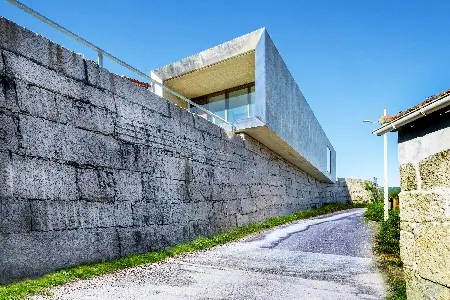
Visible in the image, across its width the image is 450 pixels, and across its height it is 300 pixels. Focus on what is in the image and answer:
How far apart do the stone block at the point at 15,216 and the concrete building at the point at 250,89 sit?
23.2 ft

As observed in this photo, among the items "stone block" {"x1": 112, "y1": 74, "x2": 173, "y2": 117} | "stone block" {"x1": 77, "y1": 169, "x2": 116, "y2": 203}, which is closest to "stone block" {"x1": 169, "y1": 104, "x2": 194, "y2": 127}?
"stone block" {"x1": 112, "y1": 74, "x2": 173, "y2": 117}

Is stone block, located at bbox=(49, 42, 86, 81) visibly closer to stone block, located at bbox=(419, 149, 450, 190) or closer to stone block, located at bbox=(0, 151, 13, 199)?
stone block, located at bbox=(0, 151, 13, 199)

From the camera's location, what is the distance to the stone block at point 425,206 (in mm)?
2633

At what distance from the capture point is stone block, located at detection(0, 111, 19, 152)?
12.1ft

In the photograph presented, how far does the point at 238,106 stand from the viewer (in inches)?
463

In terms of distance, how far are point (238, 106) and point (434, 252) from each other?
951 cm

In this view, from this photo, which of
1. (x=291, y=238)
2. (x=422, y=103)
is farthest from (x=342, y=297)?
(x=291, y=238)

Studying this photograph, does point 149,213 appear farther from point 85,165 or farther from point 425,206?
point 425,206

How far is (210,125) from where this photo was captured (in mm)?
8422

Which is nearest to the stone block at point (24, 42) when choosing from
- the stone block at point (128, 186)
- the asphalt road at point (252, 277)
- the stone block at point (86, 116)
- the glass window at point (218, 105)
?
the stone block at point (86, 116)

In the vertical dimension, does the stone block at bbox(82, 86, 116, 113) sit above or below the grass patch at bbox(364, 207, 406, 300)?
above

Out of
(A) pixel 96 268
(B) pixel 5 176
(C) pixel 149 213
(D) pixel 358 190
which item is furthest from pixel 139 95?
(D) pixel 358 190

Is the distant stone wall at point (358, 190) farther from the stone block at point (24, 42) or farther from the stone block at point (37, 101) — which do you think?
the stone block at point (24, 42)

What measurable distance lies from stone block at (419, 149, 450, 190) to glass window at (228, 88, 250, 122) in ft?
26.4
